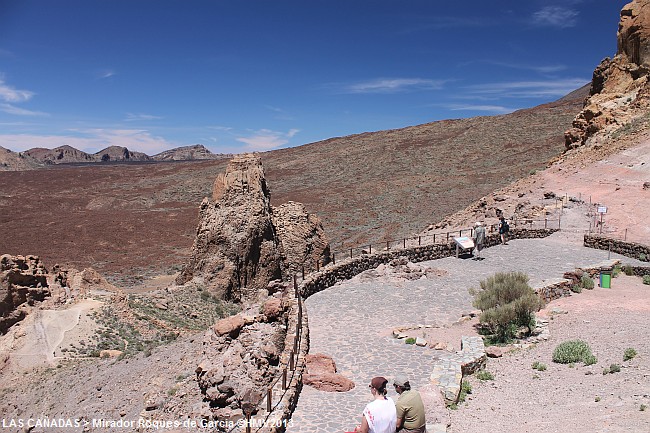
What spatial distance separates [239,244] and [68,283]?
5.35 m

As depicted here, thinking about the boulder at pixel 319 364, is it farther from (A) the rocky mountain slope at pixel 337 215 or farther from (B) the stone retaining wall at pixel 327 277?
(A) the rocky mountain slope at pixel 337 215

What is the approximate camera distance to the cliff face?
3525cm

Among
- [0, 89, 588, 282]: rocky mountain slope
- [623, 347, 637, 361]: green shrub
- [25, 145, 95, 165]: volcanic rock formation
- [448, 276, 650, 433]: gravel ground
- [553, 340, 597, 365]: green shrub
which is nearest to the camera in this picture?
[448, 276, 650, 433]: gravel ground

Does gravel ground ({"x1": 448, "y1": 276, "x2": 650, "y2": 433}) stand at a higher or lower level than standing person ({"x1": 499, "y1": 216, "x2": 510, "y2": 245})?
lower

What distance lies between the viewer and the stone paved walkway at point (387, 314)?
307 inches

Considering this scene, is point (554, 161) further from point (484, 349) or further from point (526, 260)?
point (484, 349)

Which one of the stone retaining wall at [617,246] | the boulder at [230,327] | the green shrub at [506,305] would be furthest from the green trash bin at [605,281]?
the boulder at [230,327]

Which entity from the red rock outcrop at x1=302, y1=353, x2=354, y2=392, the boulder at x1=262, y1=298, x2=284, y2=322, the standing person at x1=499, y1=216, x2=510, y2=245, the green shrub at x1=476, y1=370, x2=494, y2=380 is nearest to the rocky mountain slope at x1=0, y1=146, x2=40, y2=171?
the standing person at x1=499, y1=216, x2=510, y2=245

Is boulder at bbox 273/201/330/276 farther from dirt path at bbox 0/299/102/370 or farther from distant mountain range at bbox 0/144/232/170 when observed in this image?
distant mountain range at bbox 0/144/232/170

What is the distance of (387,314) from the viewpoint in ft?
41.9

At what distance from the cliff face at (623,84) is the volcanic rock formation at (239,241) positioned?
2912cm

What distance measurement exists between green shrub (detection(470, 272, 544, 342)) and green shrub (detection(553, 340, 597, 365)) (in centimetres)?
147

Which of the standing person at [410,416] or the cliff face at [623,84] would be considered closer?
the standing person at [410,416]

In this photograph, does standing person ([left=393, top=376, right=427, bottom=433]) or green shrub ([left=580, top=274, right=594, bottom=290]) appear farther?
green shrub ([left=580, top=274, right=594, bottom=290])
